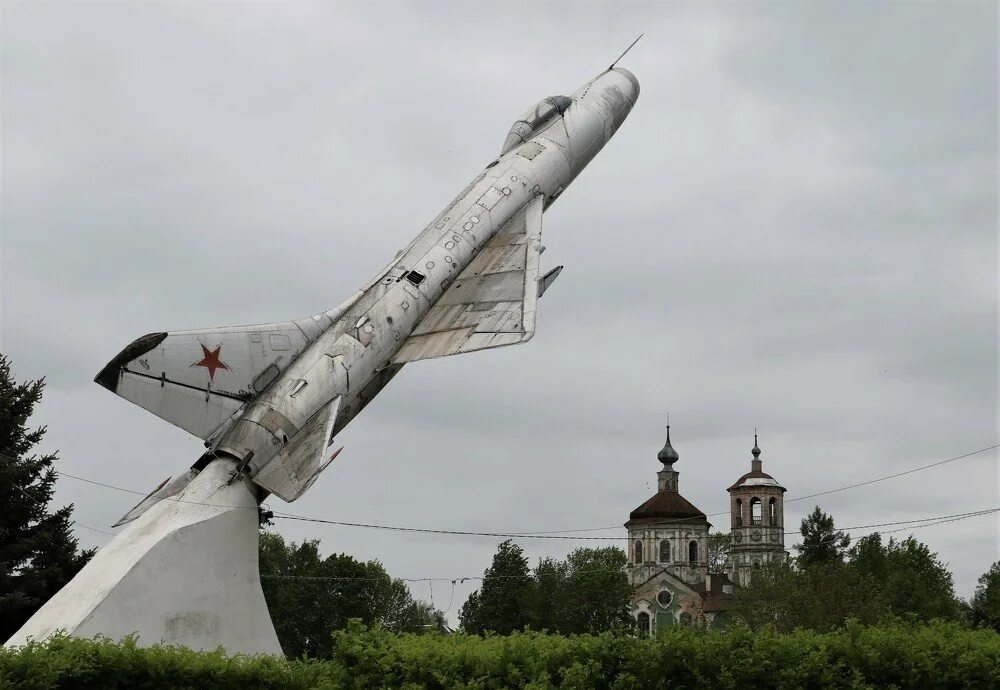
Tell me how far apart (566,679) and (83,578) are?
8.35 m

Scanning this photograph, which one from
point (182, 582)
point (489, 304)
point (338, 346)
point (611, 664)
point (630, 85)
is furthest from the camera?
point (630, 85)

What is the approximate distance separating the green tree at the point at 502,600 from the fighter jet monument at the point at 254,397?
162 ft

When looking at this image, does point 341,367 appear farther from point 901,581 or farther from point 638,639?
point 901,581

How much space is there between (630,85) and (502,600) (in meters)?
46.9

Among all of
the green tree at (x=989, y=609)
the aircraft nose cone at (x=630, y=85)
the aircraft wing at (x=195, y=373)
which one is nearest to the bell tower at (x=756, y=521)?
the green tree at (x=989, y=609)

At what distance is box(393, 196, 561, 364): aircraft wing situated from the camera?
2295 cm

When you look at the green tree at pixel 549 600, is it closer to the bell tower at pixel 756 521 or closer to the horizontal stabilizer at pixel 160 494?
the bell tower at pixel 756 521

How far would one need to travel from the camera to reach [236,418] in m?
21.7

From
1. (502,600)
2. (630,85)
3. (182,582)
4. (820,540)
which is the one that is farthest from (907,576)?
(182,582)

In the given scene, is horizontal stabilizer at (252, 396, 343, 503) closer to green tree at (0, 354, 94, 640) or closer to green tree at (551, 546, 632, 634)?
green tree at (0, 354, 94, 640)

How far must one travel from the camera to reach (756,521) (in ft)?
310

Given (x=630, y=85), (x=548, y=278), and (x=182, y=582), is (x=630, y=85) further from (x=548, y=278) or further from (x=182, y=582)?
(x=182, y=582)

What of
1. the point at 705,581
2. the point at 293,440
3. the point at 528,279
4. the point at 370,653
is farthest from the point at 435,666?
the point at 705,581

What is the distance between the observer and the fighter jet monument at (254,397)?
19484mm
